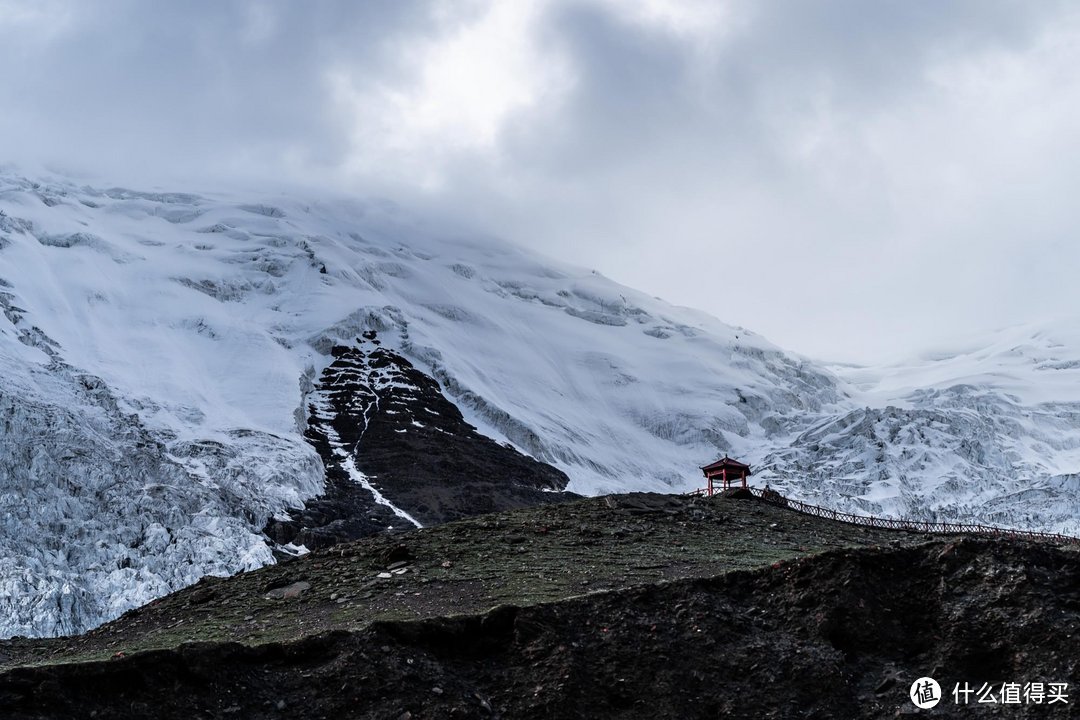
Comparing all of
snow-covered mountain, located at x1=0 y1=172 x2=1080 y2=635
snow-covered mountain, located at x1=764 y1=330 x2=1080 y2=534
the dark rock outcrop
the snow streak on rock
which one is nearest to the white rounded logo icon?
the dark rock outcrop

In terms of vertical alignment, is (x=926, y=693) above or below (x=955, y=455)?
below

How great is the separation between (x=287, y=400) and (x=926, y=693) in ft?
354

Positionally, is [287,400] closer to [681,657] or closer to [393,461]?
[393,461]

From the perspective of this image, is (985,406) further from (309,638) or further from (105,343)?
(309,638)

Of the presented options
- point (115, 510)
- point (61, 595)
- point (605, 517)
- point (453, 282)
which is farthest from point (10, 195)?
point (605, 517)

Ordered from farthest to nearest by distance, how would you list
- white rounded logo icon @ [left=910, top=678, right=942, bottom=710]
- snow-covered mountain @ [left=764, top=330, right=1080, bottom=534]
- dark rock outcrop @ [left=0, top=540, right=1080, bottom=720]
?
snow-covered mountain @ [left=764, top=330, right=1080, bottom=534] → white rounded logo icon @ [left=910, top=678, right=942, bottom=710] → dark rock outcrop @ [left=0, top=540, right=1080, bottom=720]

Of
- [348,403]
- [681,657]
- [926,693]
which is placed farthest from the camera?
A: [348,403]

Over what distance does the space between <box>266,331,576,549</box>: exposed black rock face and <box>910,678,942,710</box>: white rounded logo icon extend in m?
69.8

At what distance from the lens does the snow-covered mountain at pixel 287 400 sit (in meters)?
80.2

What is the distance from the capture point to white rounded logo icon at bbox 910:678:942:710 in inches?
644

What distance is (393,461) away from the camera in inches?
4294

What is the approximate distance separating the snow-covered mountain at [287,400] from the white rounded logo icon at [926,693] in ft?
198

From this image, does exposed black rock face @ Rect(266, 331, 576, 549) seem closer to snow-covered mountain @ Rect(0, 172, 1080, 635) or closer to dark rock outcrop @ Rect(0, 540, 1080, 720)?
snow-covered mountain @ Rect(0, 172, 1080, 635)

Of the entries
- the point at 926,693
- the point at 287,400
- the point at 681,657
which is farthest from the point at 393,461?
the point at 926,693
